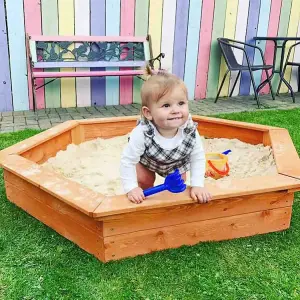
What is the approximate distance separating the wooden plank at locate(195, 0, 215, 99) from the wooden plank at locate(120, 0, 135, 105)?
3.45ft

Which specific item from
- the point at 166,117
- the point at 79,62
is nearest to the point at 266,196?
the point at 166,117

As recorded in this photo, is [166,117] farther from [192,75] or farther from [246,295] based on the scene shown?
[192,75]

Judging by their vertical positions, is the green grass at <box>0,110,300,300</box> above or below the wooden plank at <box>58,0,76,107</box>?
below

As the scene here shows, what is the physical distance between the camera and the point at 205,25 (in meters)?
5.88

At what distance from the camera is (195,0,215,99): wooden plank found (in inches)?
229

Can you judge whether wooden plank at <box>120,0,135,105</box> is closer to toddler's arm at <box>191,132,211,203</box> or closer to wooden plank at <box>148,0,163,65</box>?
wooden plank at <box>148,0,163,65</box>

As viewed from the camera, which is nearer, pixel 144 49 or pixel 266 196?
pixel 266 196

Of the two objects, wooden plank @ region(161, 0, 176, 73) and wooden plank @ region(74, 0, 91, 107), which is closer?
wooden plank @ region(74, 0, 91, 107)

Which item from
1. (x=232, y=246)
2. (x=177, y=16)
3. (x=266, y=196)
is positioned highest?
(x=177, y=16)

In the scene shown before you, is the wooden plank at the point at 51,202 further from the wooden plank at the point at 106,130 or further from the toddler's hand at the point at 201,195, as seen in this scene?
the wooden plank at the point at 106,130

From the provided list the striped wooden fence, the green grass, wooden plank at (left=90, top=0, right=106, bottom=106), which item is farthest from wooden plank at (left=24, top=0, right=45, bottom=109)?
the green grass

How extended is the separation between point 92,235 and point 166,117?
685 millimetres

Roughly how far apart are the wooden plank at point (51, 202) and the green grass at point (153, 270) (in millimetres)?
151

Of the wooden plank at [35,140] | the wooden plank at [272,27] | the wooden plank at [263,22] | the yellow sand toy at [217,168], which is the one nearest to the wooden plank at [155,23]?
the wooden plank at [263,22]
